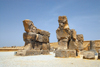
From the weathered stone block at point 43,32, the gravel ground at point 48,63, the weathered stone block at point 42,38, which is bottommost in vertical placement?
the gravel ground at point 48,63

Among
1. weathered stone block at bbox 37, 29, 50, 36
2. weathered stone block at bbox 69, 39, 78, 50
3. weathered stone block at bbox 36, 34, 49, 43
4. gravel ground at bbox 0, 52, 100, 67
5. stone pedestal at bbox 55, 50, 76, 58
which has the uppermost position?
weathered stone block at bbox 37, 29, 50, 36

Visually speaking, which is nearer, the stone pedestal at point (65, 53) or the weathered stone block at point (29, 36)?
the stone pedestal at point (65, 53)

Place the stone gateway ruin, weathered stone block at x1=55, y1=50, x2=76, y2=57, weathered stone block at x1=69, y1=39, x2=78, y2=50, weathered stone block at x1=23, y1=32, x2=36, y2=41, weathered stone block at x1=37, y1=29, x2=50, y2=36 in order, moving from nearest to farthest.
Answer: weathered stone block at x1=55, y1=50, x2=76, y2=57 → the stone gateway ruin → weathered stone block at x1=69, y1=39, x2=78, y2=50 → weathered stone block at x1=23, y1=32, x2=36, y2=41 → weathered stone block at x1=37, y1=29, x2=50, y2=36

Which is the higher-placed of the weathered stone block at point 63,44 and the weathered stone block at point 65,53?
the weathered stone block at point 63,44

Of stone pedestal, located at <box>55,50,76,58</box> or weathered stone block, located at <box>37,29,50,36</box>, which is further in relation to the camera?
weathered stone block, located at <box>37,29,50,36</box>

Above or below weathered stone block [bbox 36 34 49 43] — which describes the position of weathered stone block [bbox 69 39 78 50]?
below

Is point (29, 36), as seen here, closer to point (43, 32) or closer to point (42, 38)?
point (42, 38)

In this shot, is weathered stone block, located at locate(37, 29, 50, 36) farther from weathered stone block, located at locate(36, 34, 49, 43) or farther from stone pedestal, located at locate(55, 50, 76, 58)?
stone pedestal, located at locate(55, 50, 76, 58)

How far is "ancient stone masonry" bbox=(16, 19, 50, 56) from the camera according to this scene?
10898 millimetres

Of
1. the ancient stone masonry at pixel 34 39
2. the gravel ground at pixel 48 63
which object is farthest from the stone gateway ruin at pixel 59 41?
the gravel ground at pixel 48 63

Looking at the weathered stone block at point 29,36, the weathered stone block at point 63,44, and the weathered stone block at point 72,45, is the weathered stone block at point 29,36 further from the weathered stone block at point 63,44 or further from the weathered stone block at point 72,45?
the weathered stone block at point 72,45

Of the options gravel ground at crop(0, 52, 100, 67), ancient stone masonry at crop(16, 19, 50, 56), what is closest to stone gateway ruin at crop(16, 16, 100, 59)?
ancient stone masonry at crop(16, 19, 50, 56)

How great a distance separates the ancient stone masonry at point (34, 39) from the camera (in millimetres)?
10898

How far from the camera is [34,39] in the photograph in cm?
1158
